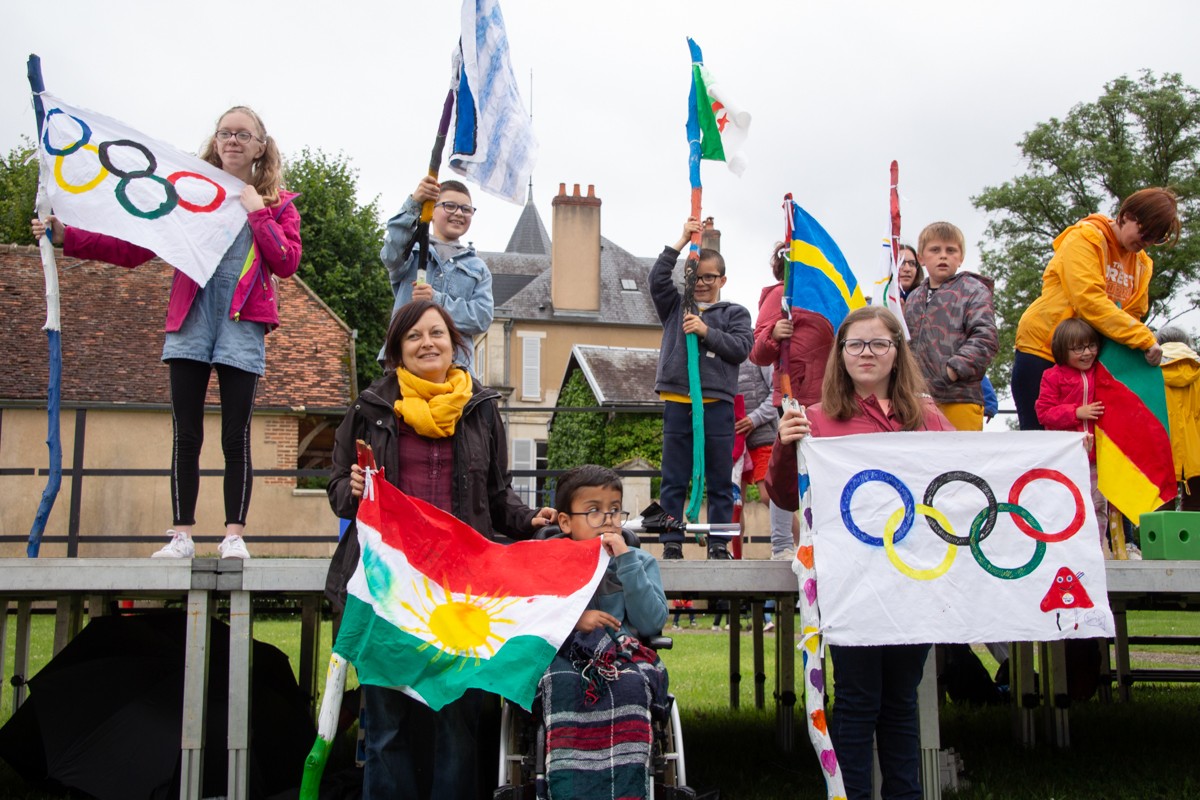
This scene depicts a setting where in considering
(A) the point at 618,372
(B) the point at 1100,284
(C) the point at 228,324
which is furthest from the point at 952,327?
(A) the point at 618,372

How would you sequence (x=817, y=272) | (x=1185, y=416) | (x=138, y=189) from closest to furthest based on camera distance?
(x=138, y=189) → (x=817, y=272) → (x=1185, y=416)

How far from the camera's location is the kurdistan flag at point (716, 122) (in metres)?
6.47

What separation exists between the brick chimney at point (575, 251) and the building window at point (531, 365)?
1.57 metres

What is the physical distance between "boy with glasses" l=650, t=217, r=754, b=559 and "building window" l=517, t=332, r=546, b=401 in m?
41.7

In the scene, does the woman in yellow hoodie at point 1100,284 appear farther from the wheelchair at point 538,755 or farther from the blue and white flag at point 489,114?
the wheelchair at point 538,755

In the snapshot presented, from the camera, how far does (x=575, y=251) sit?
46.3 metres

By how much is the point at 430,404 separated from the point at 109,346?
910 inches

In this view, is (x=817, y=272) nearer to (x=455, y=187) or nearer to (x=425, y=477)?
(x=455, y=187)

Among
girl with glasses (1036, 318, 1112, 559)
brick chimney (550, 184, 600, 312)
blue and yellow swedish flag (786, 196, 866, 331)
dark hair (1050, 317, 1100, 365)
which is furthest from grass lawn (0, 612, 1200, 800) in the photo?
brick chimney (550, 184, 600, 312)

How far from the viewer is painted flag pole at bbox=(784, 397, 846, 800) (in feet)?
13.9

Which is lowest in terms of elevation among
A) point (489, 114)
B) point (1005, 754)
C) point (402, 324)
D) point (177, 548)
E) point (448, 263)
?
point (1005, 754)

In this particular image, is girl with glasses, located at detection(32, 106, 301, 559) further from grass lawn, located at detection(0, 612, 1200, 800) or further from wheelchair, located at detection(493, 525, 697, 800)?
grass lawn, located at detection(0, 612, 1200, 800)

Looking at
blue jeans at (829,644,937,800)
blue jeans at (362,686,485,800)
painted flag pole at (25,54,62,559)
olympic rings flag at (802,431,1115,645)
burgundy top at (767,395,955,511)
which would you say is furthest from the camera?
painted flag pole at (25,54,62,559)

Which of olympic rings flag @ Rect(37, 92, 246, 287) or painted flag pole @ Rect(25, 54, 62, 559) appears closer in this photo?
painted flag pole @ Rect(25, 54, 62, 559)
